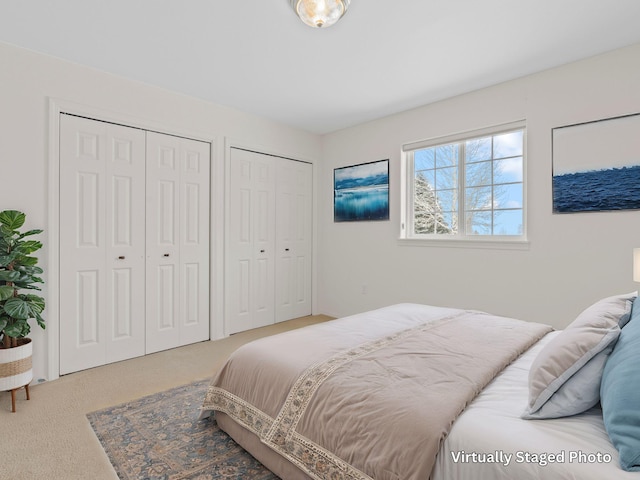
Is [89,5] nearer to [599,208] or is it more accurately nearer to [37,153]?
[37,153]

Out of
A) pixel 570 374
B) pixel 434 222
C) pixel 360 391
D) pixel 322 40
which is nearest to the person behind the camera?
pixel 570 374

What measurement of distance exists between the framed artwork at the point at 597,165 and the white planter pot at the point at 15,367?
13.5ft

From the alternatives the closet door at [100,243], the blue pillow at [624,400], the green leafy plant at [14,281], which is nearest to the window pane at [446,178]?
the blue pillow at [624,400]

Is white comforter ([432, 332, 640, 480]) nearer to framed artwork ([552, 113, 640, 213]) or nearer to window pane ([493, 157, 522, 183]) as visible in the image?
framed artwork ([552, 113, 640, 213])

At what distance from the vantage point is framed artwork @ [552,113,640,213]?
2.59 metres

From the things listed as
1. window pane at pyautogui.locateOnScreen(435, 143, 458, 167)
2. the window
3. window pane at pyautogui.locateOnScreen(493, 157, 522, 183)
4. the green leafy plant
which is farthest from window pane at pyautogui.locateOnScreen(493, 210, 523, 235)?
the green leafy plant

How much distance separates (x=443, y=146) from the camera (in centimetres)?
378

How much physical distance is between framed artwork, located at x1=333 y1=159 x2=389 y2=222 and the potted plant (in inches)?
126

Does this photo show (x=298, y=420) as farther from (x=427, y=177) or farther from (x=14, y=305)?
(x=427, y=177)

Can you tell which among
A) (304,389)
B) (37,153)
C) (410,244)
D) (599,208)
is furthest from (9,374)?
(599,208)

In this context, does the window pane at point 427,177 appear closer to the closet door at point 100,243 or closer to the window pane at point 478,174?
the window pane at point 478,174

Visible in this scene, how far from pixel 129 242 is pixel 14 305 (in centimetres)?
106

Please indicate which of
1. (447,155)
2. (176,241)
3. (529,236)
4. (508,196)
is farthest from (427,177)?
(176,241)

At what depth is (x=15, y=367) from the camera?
2.30m
